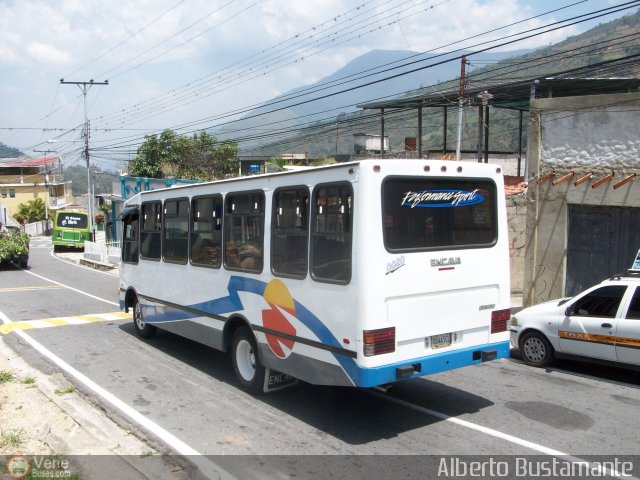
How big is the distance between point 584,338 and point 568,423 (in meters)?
2.41

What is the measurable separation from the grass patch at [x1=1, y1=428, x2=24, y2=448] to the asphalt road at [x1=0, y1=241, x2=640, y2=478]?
3.85 ft

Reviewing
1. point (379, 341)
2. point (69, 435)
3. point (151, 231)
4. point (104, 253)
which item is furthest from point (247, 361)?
point (104, 253)

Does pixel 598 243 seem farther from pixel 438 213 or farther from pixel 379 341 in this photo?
pixel 379 341

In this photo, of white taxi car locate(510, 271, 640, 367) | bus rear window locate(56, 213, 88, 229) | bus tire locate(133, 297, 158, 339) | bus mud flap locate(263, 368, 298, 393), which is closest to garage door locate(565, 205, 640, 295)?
white taxi car locate(510, 271, 640, 367)

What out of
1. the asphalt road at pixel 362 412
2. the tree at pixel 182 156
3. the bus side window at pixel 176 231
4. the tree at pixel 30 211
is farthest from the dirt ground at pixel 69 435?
the tree at pixel 30 211

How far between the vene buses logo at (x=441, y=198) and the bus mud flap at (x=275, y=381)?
2.86 metres

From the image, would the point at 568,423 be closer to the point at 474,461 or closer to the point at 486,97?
the point at 474,461

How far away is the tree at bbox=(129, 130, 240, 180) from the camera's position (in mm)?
42594

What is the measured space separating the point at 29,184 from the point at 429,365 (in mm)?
82142

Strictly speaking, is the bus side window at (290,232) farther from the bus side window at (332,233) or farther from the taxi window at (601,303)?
the taxi window at (601,303)

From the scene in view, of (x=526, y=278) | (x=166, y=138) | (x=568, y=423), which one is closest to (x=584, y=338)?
(x=568, y=423)

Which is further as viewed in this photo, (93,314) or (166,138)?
(166,138)

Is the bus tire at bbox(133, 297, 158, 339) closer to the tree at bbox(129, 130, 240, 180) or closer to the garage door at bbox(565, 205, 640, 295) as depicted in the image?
the garage door at bbox(565, 205, 640, 295)

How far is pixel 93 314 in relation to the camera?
1438cm
